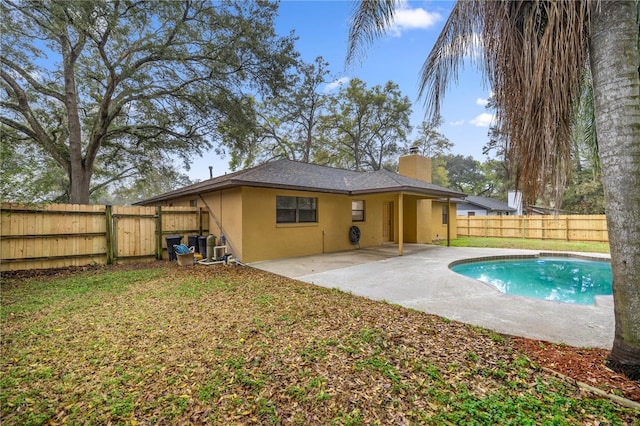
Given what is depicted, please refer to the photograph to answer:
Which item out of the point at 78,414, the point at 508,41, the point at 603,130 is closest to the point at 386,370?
the point at 78,414

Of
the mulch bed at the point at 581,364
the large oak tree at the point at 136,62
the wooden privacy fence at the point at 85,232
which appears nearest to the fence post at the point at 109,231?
the wooden privacy fence at the point at 85,232

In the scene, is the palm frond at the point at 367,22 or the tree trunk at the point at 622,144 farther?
the palm frond at the point at 367,22

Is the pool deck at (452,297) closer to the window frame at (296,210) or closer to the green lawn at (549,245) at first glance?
the window frame at (296,210)

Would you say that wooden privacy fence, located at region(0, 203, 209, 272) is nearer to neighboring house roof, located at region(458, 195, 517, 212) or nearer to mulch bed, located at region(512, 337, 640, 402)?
mulch bed, located at region(512, 337, 640, 402)

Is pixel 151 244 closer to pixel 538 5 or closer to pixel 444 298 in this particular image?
pixel 444 298

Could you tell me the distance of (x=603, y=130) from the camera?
250 centimetres

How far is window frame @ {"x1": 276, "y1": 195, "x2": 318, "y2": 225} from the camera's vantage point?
9586 mm

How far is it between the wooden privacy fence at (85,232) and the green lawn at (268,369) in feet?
10.9

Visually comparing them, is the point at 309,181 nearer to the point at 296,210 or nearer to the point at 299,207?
the point at 299,207

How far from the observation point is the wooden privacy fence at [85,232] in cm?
707

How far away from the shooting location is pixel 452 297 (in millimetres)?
5172

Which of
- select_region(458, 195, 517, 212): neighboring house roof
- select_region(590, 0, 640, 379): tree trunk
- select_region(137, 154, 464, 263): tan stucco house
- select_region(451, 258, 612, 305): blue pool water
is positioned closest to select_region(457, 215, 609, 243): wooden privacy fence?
select_region(451, 258, 612, 305): blue pool water

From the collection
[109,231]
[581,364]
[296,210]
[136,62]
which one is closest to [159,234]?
[109,231]

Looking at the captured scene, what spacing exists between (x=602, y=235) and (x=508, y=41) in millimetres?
18645
